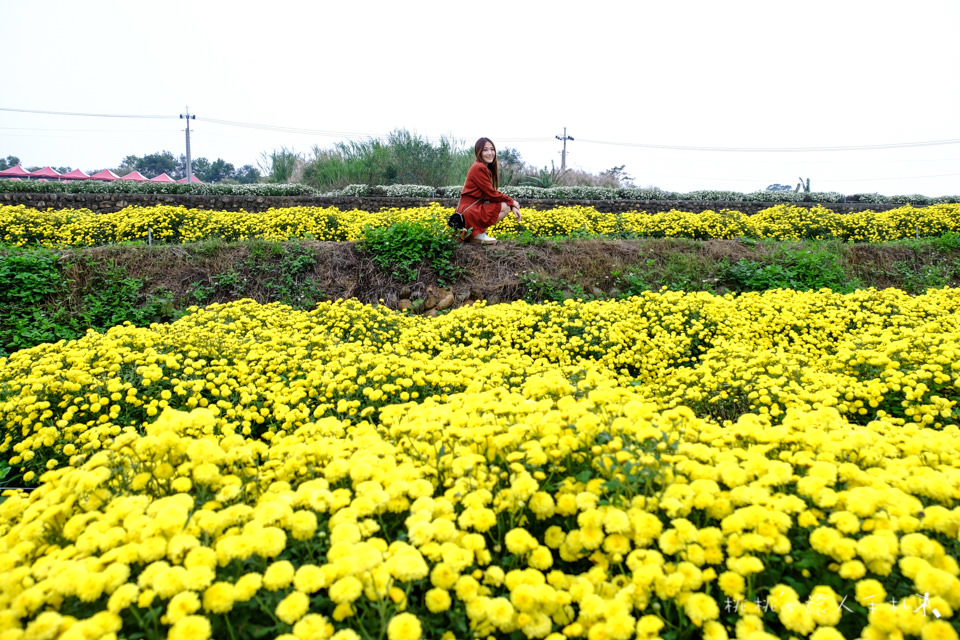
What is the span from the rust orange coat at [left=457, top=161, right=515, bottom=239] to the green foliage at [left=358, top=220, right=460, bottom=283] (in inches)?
19.1

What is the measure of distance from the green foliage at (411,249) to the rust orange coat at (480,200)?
1.59ft

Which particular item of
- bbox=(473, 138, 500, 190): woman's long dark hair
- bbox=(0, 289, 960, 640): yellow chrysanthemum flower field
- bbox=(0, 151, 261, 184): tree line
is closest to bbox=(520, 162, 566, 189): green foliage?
bbox=(473, 138, 500, 190): woman's long dark hair

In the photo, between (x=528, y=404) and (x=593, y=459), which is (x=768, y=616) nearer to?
(x=593, y=459)

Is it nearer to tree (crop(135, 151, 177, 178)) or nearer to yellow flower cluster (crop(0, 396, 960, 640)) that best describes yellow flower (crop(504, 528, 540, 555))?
yellow flower cluster (crop(0, 396, 960, 640))

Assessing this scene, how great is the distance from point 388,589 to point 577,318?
12.5 ft

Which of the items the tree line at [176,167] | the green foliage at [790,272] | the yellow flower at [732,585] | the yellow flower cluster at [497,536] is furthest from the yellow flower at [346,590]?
the tree line at [176,167]

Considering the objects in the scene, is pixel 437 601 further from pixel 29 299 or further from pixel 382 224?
pixel 382 224

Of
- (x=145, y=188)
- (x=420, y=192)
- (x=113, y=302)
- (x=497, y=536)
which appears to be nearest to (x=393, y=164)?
(x=420, y=192)

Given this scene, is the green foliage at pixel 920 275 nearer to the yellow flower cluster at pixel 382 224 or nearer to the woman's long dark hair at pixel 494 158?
the yellow flower cluster at pixel 382 224

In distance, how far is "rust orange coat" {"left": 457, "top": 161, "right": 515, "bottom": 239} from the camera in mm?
6785

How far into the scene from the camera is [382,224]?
7078 millimetres

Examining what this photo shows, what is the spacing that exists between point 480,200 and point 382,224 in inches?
50.8

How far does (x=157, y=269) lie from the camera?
19.8ft

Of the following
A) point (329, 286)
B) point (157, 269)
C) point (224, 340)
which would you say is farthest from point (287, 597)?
point (157, 269)
